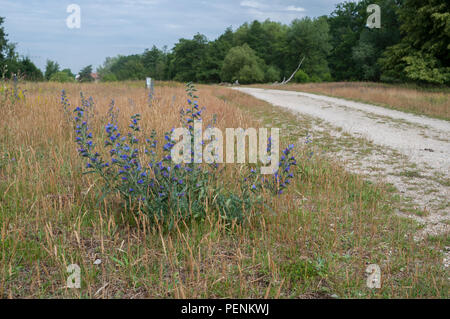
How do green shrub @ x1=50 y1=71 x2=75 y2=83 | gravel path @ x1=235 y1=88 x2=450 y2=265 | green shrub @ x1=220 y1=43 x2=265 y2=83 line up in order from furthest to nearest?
green shrub @ x1=220 y1=43 x2=265 y2=83 < green shrub @ x1=50 y1=71 x2=75 y2=83 < gravel path @ x1=235 y1=88 x2=450 y2=265

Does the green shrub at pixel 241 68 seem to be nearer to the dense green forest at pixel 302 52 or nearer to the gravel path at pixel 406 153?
the dense green forest at pixel 302 52

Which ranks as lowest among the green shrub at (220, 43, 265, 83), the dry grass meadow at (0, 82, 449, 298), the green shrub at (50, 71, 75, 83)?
the dry grass meadow at (0, 82, 449, 298)

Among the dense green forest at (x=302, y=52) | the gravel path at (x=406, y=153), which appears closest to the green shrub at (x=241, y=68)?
the dense green forest at (x=302, y=52)

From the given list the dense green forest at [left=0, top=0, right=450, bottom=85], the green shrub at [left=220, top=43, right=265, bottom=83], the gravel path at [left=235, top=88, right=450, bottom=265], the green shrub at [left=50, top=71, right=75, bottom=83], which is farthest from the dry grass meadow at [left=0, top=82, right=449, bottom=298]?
the green shrub at [left=220, top=43, right=265, bottom=83]

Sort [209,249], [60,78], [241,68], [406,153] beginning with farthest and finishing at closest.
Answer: [241,68]
[60,78]
[406,153]
[209,249]

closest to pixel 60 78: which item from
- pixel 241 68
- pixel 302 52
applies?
pixel 241 68

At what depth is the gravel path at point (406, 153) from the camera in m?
4.10

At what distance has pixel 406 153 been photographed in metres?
6.43

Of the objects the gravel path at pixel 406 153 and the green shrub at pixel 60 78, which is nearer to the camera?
the gravel path at pixel 406 153

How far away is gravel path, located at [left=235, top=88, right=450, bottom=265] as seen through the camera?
4098 mm

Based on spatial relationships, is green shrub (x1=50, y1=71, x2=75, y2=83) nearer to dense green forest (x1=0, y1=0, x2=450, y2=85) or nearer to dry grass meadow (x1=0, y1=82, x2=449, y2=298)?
dense green forest (x1=0, y1=0, x2=450, y2=85)

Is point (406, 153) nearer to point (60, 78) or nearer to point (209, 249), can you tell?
point (209, 249)

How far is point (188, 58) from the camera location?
62969 mm
